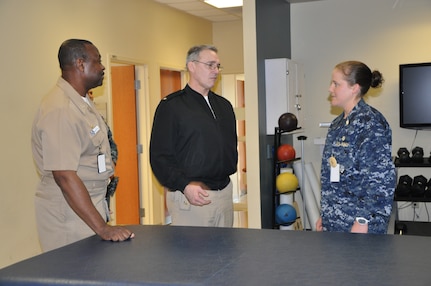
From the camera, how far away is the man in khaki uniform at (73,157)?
2400 mm

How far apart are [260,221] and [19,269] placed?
385 centimetres

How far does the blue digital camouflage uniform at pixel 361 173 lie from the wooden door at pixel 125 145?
15.2ft

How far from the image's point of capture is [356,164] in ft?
9.11

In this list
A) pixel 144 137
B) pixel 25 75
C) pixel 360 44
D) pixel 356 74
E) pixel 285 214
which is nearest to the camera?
pixel 356 74

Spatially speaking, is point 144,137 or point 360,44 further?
point 144,137

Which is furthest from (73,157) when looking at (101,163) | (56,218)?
(56,218)

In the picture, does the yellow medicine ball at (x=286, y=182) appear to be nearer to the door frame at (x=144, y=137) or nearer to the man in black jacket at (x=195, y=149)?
the door frame at (x=144, y=137)

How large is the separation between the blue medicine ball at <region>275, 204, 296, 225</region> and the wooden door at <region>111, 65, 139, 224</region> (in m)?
2.24

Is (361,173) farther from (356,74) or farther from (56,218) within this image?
(56,218)

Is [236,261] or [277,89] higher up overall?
[277,89]

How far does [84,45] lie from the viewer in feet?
8.71

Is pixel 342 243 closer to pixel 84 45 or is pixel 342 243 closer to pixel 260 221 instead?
pixel 84 45

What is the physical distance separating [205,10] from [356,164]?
5539 mm

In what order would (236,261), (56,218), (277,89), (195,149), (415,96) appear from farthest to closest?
1. (415,96)
2. (277,89)
3. (195,149)
4. (56,218)
5. (236,261)
